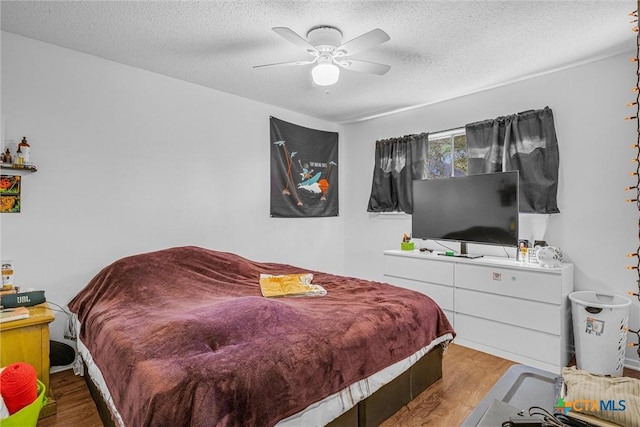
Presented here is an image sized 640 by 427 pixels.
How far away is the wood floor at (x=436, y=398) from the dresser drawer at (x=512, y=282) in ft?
1.99

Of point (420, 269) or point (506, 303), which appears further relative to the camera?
point (420, 269)

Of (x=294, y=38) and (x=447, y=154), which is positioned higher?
(x=294, y=38)

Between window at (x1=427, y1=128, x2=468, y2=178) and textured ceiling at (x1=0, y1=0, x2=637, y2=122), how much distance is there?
0.63 m

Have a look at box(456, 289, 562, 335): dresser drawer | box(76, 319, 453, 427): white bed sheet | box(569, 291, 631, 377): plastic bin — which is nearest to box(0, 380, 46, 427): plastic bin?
box(76, 319, 453, 427): white bed sheet

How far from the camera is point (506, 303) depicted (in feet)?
9.83

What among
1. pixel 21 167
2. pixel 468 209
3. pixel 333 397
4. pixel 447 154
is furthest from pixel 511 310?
pixel 21 167

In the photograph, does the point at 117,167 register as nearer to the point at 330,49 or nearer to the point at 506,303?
the point at 330,49

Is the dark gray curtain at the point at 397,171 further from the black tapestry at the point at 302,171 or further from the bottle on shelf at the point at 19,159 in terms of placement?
the bottle on shelf at the point at 19,159

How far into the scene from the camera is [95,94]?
2.88 metres

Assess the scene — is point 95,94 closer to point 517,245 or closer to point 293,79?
point 293,79

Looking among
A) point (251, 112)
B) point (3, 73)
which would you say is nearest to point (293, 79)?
point (251, 112)

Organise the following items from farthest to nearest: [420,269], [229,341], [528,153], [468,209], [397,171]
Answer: [397,171]
[420,269]
[468,209]
[528,153]
[229,341]

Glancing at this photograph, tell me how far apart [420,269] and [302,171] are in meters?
1.92

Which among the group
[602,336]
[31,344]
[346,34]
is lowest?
[602,336]
